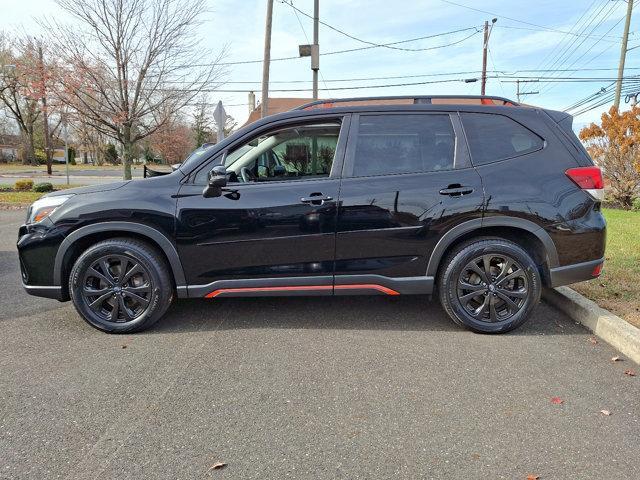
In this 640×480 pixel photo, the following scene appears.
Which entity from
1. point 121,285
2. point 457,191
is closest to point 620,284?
point 457,191

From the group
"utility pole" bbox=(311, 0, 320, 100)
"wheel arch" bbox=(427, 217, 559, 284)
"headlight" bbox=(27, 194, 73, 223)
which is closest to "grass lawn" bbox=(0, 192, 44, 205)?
"utility pole" bbox=(311, 0, 320, 100)

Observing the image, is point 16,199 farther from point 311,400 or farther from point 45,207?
point 311,400

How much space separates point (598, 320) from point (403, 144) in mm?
2257

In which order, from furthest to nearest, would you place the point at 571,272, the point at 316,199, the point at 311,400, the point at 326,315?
the point at 326,315
the point at 571,272
the point at 316,199
the point at 311,400

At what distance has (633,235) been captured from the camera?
7.36 meters

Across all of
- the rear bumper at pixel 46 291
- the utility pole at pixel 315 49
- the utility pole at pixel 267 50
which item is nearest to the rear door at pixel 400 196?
the rear bumper at pixel 46 291

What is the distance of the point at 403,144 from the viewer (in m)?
3.79

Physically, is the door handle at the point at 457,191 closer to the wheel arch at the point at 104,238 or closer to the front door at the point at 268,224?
the front door at the point at 268,224

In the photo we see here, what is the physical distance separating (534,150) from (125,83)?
44.2 feet

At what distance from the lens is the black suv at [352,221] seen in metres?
3.67

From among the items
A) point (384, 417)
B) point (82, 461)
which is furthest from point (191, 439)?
point (384, 417)

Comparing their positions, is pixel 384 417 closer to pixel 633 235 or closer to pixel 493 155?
pixel 493 155

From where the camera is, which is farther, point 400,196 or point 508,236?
point 508,236

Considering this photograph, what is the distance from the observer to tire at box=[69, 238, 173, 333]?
3691mm
